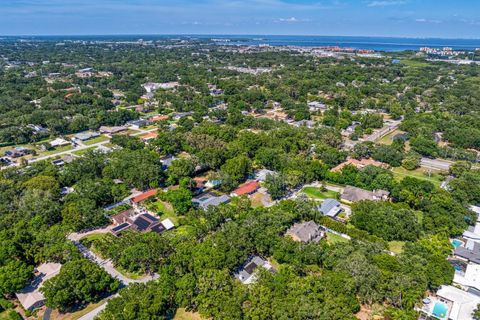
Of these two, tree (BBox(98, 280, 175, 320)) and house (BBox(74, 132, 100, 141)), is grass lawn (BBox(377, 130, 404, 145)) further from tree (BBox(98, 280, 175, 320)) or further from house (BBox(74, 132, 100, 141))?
house (BBox(74, 132, 100, 141))

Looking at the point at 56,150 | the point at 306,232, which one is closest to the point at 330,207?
the point at 306,232

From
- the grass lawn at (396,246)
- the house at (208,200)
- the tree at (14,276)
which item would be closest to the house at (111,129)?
the house at (208,200)

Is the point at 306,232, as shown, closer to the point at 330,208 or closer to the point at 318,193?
the point at 330,208

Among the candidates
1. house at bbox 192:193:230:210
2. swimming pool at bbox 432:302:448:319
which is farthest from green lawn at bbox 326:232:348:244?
house at bbox 192:193:230:210

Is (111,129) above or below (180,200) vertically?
above

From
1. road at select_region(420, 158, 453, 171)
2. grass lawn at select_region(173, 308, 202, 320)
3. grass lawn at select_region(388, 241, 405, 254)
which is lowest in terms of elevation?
grass lawn at select_region(173, 308, 202, 320)

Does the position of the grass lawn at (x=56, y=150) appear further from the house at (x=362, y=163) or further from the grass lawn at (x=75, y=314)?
the house at (x=362, y=163)
